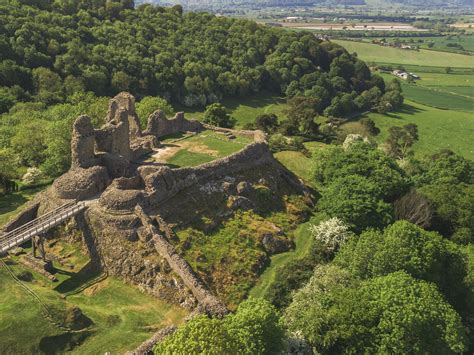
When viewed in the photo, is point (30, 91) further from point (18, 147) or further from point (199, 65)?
point (199, 65)

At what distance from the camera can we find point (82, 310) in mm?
37062

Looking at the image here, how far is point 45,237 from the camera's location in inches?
1857

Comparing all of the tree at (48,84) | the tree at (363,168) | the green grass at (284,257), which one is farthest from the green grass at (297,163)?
the tree at (48,84)

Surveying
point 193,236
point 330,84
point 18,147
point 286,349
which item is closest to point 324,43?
point 330,84

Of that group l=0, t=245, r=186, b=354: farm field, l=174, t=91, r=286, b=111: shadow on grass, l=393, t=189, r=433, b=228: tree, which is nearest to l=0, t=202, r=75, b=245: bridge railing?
l=0, t=245, r=186, b=354: farm field

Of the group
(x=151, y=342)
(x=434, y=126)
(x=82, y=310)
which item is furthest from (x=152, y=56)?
(x=151, y=342)

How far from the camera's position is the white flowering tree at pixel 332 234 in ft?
157

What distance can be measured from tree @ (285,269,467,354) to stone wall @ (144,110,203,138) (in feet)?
151

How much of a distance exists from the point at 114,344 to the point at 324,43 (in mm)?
157265

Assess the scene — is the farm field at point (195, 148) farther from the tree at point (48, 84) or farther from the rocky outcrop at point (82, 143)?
the tree at point (48, 84)

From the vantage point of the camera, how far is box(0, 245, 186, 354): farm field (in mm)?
32750

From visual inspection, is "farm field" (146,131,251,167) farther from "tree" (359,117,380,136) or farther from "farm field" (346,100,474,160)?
"farm field" (346,100,474,160)

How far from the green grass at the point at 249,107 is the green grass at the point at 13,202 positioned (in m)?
55.5

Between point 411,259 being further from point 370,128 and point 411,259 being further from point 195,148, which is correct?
point 370,128
